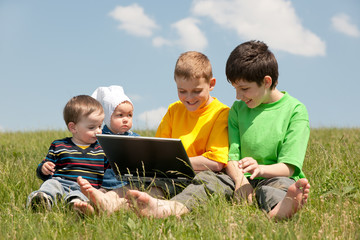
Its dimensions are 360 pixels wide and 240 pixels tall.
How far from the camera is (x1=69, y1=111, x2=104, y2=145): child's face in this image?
4.30 meters

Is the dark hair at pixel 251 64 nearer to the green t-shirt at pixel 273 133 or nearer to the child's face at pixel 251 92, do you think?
the child's face at pixel 251 92

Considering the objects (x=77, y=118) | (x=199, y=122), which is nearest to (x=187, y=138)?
(x=199, y=122)

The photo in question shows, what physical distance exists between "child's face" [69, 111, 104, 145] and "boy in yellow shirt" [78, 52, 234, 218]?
82 cm

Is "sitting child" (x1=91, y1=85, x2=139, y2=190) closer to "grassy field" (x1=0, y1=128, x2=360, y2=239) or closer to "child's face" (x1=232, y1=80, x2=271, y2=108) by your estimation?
"grassy field" (x1=0, y1=128, x2=360, y2=239)

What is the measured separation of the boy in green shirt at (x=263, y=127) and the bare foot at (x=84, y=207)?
4.54ft

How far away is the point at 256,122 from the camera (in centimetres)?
411

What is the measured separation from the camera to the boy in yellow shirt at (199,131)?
3.72m

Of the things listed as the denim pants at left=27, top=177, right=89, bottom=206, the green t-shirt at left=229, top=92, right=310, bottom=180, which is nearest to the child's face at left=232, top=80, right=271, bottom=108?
the green t-shirt at left=229, top=92, right=310, bottom=180

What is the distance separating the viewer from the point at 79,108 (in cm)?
430

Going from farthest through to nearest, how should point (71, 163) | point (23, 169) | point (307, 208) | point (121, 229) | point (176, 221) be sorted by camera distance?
point (23, 169) < point (71, 163) < point (307, 208) < point (176, 221) < point (121, 229)

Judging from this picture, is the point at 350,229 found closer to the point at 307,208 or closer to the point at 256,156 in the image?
the point at 307,208

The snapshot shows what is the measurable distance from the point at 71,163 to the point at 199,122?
1.41 metres

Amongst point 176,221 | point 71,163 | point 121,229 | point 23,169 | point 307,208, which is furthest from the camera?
point 23,169

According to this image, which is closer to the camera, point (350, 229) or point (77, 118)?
point (350, 229)
